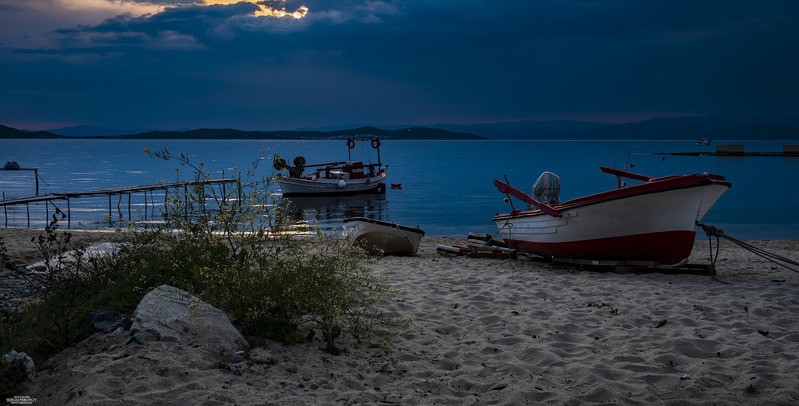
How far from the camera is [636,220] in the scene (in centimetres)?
1112

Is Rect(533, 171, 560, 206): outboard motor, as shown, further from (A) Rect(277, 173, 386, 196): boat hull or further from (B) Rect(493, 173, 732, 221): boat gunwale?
(A) Rect(277, 173, 386, 196): boat hull

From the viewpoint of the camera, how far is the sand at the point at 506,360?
4734 mm

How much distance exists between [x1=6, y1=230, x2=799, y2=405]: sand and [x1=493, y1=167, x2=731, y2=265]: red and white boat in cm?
181

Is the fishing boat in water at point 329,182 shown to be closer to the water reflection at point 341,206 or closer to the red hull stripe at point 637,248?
the water reflection at point 341,206

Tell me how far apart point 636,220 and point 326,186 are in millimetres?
36883

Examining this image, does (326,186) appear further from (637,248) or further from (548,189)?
(637,248)

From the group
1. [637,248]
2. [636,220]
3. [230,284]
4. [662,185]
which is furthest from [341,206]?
[230,284]

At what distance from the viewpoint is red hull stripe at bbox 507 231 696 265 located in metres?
11.1

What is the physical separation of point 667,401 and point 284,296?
3.71 meters

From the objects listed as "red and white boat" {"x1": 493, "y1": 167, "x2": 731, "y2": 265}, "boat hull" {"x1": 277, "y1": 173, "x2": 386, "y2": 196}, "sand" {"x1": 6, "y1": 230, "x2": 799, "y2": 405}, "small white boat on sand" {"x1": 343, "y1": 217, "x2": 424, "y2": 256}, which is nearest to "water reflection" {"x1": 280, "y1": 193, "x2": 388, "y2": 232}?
"boat hull" {"x1": 277, "y1": 173, "x2": 386, "y2": 196}

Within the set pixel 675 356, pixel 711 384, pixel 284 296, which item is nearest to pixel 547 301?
pixel 675 356

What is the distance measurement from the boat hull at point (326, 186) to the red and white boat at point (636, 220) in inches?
1345

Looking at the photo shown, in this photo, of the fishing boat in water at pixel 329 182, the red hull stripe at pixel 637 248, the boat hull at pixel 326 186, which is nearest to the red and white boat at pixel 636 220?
the red hull stripe at pixel 637 248

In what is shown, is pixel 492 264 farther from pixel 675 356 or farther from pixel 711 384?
pixel 711 384
